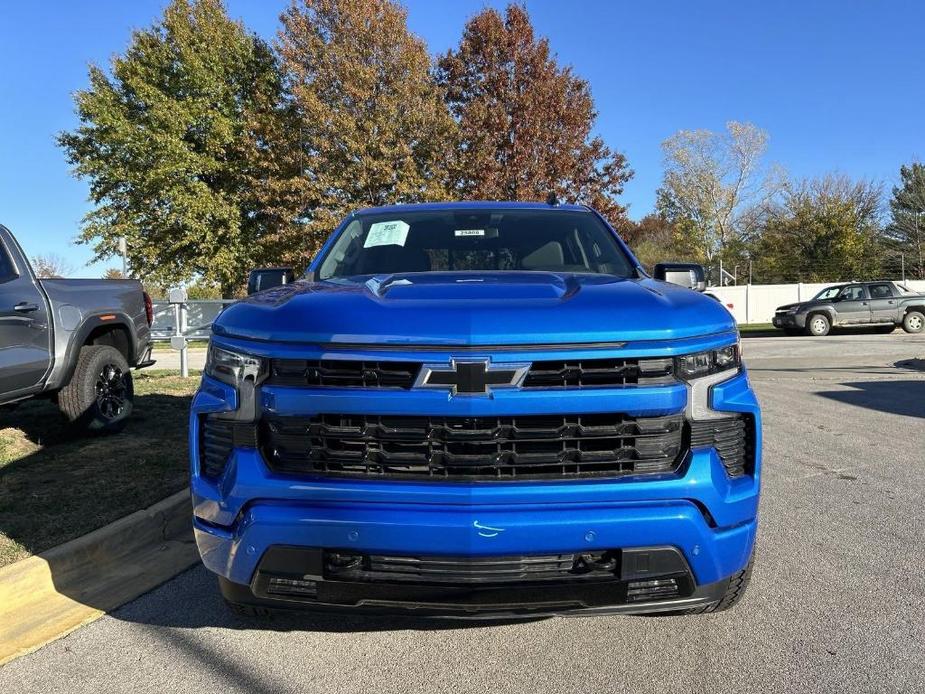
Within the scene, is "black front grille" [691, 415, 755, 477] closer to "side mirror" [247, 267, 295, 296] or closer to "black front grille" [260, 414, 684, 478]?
"black front grille" [260, 414, 684, 478]

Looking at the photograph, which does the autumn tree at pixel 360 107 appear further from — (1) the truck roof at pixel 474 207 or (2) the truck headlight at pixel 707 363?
(2) the truck headlight at pixel 707 363

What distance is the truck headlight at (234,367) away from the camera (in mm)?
2287

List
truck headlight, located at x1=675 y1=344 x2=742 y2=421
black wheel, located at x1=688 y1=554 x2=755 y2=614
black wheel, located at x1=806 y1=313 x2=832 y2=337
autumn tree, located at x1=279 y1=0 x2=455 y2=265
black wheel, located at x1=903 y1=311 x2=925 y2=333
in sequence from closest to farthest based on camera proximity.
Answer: truck headlight, located at x1=675 y1=344 x2=742 y2=421 → black wheel, located at x1=688 y1=554 x2=755 y2=614 → autumn tree, located at x1=279 y1=0 x2=455 y2=265 → black wheel, located at x1=806 y1=313 x2=832 y2=337 → black wheel, located at x1=903 y1=311 x2=925 y2=333

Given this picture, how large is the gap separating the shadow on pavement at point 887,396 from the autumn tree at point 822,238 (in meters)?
34.3

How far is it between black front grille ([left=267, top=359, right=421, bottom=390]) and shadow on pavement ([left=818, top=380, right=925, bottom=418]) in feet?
26.2

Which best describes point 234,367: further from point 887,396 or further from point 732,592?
point 887,396

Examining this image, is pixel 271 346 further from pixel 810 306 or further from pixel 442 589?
pixel 810 306

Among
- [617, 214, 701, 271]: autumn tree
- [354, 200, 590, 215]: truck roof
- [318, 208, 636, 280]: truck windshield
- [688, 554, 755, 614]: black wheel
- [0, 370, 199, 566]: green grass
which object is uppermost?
[617, 214, 701, 271]: autumn tree

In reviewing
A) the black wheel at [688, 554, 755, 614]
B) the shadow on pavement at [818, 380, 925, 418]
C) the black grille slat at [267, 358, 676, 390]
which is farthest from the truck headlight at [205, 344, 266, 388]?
the shadow on pavement at [818, 380, 925, 418]

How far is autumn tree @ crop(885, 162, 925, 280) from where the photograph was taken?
4459cm

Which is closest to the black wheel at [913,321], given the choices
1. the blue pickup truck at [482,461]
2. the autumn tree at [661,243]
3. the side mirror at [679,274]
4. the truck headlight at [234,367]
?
the autumn tree at [661,243]

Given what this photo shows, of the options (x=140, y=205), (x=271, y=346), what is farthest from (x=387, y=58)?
(x=271, y=346)

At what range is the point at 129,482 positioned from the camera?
4672mm

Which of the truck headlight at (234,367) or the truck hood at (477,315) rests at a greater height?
the truck hood at (477,315)
